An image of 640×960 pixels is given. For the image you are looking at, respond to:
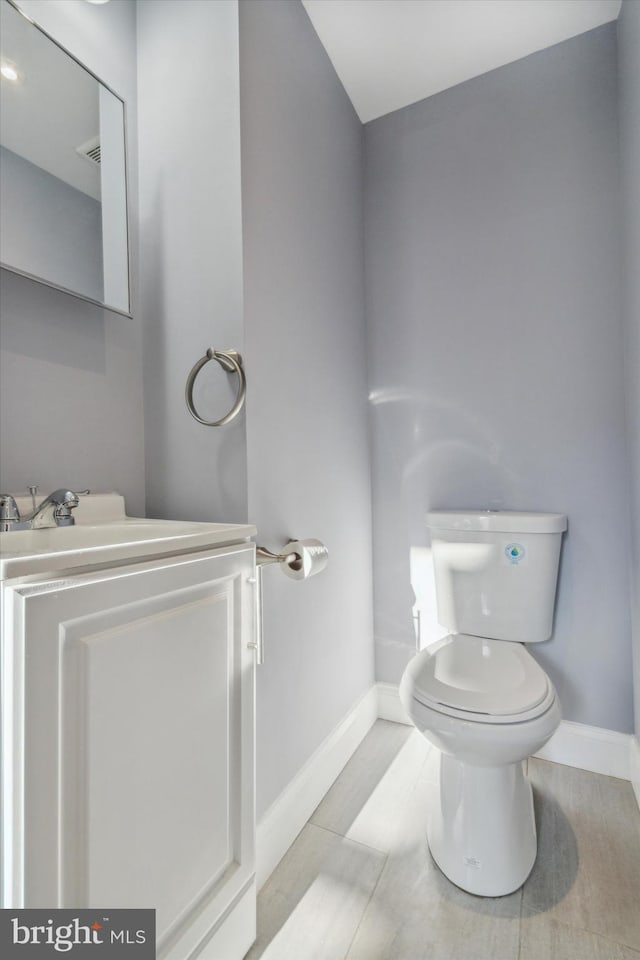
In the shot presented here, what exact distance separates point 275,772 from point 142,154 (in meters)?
1.66

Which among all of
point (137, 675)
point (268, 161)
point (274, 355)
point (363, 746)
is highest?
point (268, 161)

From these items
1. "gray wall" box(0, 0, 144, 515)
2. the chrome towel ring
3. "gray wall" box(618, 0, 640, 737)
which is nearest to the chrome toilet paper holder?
the chrome towel ring

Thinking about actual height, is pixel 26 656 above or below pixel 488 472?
below

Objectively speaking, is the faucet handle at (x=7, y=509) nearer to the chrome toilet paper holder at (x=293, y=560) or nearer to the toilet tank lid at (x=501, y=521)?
the chrome toilet paper holder at (x=293, y=560)

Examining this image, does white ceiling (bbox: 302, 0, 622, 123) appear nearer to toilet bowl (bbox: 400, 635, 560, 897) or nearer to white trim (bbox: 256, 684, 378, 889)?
toilet bowl (bbox: 400, 635, 560, 897)

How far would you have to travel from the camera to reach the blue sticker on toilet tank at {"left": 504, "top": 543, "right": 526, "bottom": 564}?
1406 mm

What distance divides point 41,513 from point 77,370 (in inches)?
15.6

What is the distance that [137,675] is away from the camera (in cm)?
65

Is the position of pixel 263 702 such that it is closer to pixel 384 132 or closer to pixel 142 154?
pixel 142 154

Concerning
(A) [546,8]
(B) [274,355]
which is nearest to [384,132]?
(A) [546,8]

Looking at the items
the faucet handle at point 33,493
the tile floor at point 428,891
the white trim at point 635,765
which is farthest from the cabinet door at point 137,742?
the white trim at point 635,765

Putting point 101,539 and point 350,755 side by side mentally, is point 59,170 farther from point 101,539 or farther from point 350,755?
point 350,755

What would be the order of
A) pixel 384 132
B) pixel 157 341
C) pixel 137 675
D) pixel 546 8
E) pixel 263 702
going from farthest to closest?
pixel 384 132
pixel 546 8
pixel 157 341
pixel 263 702
pixel 137 675

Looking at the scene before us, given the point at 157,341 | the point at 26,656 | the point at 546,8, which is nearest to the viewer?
the point at 26,656
